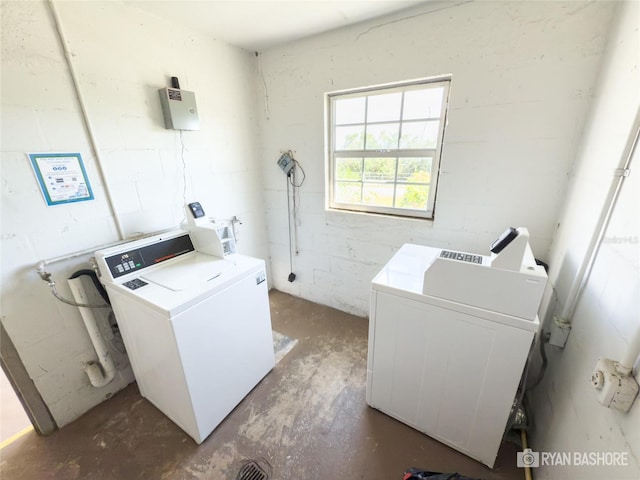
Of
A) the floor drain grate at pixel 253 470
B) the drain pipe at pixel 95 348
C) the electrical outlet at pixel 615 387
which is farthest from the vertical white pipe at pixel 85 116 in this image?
the electrical outlet at pixel 615 387

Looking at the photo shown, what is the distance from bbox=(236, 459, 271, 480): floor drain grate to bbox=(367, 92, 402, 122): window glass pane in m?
2.35

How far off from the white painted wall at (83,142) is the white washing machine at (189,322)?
0.29 m

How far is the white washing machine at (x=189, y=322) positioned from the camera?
4.08 feet

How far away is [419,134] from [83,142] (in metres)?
2.14

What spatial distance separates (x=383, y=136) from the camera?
2.02 meters

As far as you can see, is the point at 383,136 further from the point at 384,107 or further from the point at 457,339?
the point at 457,339

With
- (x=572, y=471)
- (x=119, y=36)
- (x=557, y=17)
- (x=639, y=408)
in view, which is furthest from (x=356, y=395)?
(x=119, y=36)

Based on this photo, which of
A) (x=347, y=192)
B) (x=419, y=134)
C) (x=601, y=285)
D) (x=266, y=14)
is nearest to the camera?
(x=601, y=285)

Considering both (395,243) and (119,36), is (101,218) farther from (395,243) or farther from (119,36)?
(395,243)

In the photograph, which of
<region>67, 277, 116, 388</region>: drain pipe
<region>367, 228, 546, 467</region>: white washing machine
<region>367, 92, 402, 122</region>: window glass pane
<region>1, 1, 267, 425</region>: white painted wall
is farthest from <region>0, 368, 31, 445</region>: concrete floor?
<region>367, 92, 402, 122</region>: window glass pane

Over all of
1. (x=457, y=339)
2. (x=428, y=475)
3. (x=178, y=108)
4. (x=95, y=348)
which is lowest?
(x=428, y=475)

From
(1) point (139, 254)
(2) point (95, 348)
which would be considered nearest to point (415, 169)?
(1) point (139, 254)

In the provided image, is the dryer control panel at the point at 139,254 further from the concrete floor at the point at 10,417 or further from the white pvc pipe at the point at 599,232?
the white pvc pipe at the point at 599,232

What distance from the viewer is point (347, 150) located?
219cm
